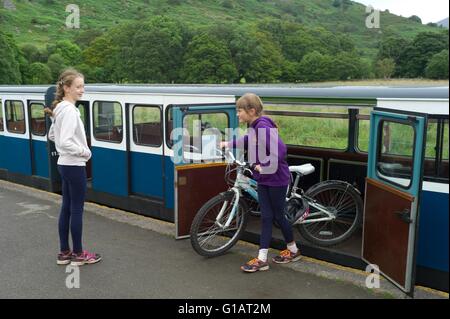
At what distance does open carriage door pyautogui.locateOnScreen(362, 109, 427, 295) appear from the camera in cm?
396

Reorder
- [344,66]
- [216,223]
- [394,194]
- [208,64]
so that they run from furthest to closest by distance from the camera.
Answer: [208,64]
[344,66]
[216,223]
[394,194]

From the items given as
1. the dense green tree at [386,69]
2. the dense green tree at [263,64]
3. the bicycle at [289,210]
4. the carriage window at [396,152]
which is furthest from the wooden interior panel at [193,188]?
the dense green tree at [263,64]

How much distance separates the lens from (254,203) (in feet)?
19.5

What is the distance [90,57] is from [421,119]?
87798 mm

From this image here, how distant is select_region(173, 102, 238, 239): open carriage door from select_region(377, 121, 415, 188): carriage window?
2.06m

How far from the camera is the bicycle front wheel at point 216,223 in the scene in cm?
516

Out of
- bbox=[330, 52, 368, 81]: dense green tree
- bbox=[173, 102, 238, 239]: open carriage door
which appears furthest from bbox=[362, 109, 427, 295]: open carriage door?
bbox=[330, 52, 368, 81]: dense green tree

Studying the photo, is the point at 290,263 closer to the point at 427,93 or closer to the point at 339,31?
the point at 427,93

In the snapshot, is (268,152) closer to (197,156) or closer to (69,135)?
(197,156)

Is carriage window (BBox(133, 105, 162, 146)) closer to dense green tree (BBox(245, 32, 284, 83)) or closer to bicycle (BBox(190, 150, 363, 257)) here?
bicycle (BBox(190, 150, 363, 257))

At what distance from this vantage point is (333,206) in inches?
222

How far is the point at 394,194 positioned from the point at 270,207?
47.7 inches

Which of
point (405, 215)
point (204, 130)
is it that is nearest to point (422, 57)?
point (204, 130)
